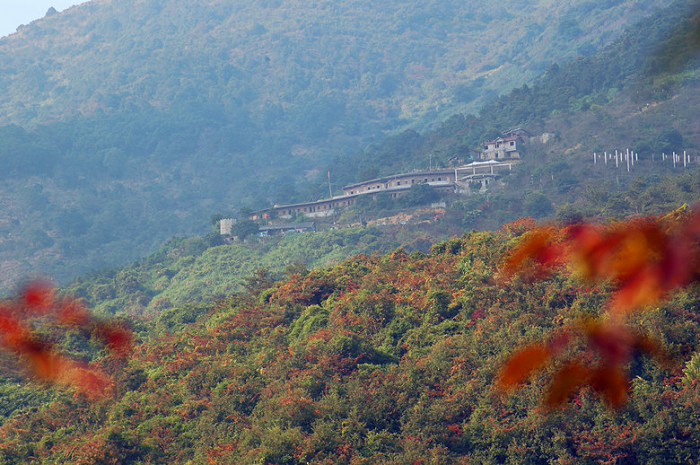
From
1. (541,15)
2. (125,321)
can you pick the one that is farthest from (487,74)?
(125,321)

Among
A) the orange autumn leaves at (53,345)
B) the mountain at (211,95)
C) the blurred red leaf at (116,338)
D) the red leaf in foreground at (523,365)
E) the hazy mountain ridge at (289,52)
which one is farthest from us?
the hazy mountain ridge at (289,52)

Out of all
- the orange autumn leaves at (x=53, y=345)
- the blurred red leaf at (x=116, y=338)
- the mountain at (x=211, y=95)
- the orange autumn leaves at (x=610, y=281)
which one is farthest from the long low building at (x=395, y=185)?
the orange autumn leaves at (x=610, y=281)

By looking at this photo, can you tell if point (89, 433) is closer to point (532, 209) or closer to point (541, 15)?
point (532, 209)

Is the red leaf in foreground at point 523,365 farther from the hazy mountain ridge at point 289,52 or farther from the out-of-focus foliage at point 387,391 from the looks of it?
the hazy mountain ridge at point 289,52

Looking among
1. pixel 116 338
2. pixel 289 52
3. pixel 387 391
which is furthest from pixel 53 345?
pixel 289 52

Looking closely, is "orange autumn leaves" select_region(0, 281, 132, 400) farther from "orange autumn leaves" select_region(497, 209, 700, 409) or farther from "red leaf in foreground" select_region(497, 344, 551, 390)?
"orange autumn leaves" select_region(497, 209, 700, 409)

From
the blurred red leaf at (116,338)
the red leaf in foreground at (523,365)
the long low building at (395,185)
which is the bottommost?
the long low building at (395,185)

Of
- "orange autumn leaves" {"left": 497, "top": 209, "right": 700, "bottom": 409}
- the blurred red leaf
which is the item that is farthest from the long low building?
"orange autumn leaves" {"left": 497, "top": 209, "right": 700, "bottom": 409}

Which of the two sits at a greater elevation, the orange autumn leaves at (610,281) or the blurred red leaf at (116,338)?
the orange autumn leaves at (610,281)
